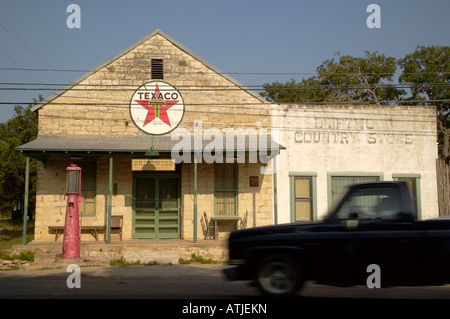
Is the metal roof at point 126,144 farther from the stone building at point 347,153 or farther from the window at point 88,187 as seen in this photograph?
the stone building at point 347,153

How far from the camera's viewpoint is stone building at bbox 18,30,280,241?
16109 mm

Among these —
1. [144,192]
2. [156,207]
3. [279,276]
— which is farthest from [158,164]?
[279,276]

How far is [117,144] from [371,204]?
10.6 m

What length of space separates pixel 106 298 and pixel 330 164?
11647 mm

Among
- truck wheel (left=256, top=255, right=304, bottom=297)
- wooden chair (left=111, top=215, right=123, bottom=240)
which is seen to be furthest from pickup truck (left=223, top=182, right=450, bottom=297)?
wooden chair (left=111, top=215, right=123, bottom=240)

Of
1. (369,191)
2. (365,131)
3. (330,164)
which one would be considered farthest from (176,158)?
(369,191)

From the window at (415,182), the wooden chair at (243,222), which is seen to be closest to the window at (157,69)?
the wooden chair at (243,222)

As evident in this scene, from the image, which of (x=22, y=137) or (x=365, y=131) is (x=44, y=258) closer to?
(x=365, y=131)

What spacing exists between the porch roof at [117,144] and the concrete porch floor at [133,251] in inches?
118

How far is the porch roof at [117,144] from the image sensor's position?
14625 mm

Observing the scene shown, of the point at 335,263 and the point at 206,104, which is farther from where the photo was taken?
the point at 206,104

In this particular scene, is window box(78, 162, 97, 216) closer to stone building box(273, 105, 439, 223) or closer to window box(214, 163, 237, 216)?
window box(214, 163, 237, 216)

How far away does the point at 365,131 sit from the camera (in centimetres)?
1755
